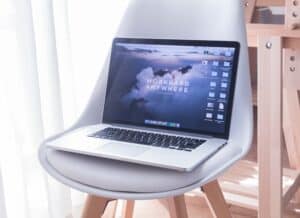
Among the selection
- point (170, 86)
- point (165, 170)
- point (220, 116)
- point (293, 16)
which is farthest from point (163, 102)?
point (293, 16)

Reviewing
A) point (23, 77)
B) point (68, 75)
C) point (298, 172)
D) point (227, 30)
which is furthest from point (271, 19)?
point (23, 77)

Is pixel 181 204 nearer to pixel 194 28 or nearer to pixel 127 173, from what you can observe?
pixel 127 173

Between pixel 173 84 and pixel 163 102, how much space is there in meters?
0.05

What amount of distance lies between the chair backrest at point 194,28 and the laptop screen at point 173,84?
0.04m

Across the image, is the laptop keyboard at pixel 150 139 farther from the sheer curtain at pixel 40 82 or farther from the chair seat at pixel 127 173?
the sheer curtain at pixel 40 82

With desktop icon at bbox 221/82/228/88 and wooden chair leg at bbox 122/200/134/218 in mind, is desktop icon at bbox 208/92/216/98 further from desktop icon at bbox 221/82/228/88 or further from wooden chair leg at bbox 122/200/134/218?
wooden chair leg at bbox 122/200/134/218

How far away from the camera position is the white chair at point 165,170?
36.6 inches

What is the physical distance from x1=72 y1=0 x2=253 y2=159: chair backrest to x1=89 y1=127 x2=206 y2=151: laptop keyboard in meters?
0.10

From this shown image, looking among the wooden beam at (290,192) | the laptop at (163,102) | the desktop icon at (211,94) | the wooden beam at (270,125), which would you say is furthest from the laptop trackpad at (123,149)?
the wooden beam at (290,192)

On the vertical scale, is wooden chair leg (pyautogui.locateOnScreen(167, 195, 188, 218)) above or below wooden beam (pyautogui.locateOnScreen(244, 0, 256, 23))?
below

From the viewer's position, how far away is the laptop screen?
1111mm

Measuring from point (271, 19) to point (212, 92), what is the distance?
0.51m

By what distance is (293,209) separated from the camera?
169 cm

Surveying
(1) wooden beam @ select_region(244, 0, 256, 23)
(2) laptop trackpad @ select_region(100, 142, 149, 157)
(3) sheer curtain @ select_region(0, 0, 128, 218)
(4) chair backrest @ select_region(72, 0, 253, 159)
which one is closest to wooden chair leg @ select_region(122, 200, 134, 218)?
(3) sheer curtain @ select_region(0, 0, 128, 218)
